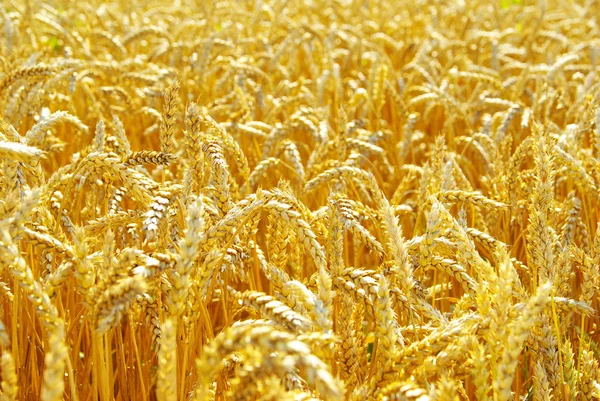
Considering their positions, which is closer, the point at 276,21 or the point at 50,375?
the point at 50,375

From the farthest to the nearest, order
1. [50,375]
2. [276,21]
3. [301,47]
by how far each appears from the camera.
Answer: [301,47]
[276,21]
[50,375]

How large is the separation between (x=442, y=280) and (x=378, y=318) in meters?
0.93

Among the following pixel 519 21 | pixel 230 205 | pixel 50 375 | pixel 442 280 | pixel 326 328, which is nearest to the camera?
pixel 50 375

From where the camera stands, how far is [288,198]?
4.37 feet

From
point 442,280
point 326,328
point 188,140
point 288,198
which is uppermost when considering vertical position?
point 188,140

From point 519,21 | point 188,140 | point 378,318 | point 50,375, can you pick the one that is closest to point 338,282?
point 378,318

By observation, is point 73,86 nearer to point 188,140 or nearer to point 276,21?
point 188,140

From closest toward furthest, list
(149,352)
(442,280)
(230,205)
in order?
1. (230,205)
2. (149,352)
3. (442,280)

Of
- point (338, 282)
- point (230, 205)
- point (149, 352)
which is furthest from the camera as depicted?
point (149, 352)

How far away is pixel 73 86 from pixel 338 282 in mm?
1836

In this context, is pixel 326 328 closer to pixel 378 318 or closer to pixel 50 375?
pixel 378 318

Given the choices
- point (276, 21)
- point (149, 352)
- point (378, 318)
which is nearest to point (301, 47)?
point (276, 21)

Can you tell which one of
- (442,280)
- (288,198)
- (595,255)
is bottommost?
(442,280)

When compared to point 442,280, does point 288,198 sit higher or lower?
higher
